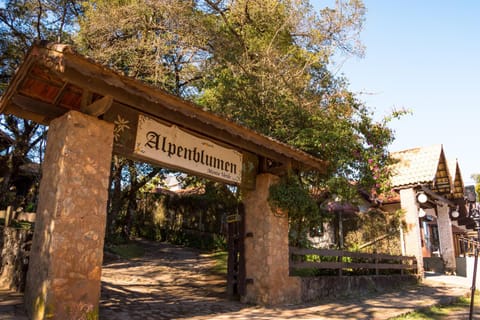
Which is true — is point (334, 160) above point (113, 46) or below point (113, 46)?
below

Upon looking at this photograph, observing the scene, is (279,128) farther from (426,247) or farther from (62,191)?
(426,247)

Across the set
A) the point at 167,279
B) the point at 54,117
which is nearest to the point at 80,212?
the point at 54,117

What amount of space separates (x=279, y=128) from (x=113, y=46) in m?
5.35

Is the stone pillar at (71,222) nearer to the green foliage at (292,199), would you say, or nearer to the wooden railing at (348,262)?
the green foliage at (292,199)

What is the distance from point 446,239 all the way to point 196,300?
13.4 meters

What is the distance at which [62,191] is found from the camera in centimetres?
455

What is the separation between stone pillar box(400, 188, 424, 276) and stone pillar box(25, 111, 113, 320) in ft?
37.3

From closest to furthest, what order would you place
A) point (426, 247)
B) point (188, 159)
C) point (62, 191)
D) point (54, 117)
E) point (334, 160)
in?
point (62, 191), point (54, 117), point (188, 159), point (334, 160), point (426, 247)

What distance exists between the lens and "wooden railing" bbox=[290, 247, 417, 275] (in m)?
8.13

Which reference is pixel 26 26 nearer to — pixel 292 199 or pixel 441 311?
pixel 292 199

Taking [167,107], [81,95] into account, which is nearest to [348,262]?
[167,107]

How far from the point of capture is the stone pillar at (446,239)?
51.4 feet

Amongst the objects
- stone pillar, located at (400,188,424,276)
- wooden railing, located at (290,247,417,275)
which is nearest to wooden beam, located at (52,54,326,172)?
wooden railing, located at (290,247,417,275)

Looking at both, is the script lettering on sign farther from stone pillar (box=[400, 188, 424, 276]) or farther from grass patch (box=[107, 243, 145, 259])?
grass patch (box=[107, 243, 145, 259])
